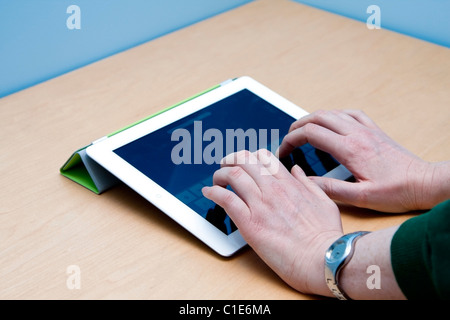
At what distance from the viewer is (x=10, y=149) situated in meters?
0.98

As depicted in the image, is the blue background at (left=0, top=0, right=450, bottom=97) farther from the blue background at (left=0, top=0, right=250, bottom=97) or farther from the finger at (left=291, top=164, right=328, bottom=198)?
the finger at (left=291, top=164, right=328, bottom=198)

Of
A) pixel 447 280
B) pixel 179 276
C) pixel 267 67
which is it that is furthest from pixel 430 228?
pixel 267 67

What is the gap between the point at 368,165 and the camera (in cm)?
77

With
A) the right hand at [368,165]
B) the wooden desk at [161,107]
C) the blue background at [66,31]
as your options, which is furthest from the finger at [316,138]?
the blue background at [66,31]

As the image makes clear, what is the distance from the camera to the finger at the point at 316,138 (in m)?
0.80

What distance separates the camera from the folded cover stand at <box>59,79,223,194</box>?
834 mm

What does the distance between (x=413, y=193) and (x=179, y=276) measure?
360 mm

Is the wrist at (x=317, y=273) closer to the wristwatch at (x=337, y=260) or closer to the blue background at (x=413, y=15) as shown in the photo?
the wristwatch at (x=337, y=260)

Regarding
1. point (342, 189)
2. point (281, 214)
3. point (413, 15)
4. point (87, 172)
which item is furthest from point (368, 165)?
point (413, 15)

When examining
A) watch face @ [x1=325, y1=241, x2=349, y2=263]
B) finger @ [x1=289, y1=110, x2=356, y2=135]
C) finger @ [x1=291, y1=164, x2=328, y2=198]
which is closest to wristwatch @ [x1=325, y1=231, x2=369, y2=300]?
watch face @ [x1=325, y1=241, x2=349, y2=263]

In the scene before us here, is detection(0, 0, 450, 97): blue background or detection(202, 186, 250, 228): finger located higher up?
detection(0, 0, 450, 97): blue background

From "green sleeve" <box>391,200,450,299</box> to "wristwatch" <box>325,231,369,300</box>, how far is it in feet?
0.21

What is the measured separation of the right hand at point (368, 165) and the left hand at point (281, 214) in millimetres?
72
